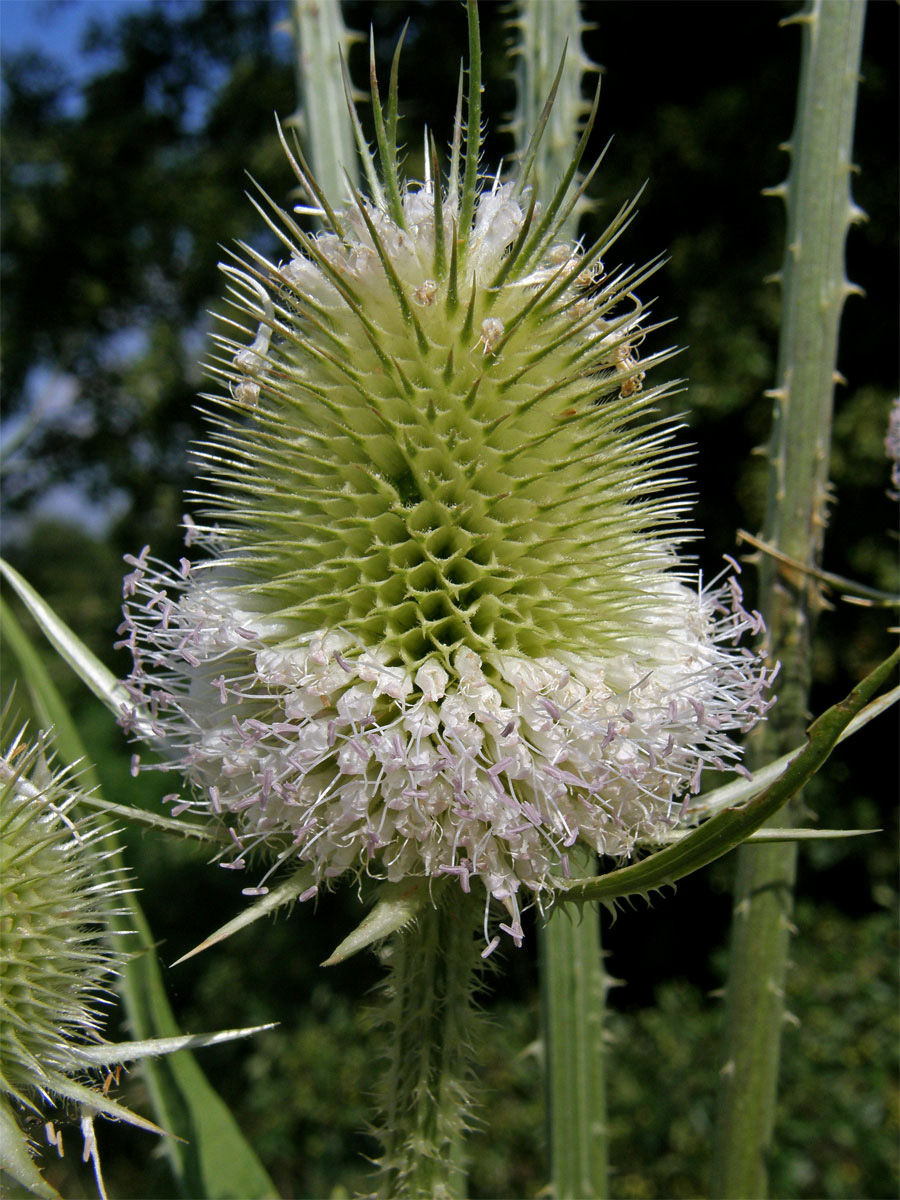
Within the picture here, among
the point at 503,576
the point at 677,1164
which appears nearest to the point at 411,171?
the point at 503,576

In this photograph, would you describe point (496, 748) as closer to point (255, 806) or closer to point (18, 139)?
point (255, 806)

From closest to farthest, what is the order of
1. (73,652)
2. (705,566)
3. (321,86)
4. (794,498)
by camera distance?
(73,652), (794,498), (321,86), (705,566)

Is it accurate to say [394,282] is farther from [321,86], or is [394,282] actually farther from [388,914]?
[321,86]

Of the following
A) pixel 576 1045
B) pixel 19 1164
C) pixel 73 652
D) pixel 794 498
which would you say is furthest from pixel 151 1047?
pixel 794 498

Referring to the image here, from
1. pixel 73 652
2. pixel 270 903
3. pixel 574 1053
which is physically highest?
pixel 73 652

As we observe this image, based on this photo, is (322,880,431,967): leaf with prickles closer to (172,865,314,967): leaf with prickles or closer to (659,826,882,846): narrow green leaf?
(172,865,314,967): leaf with prickles

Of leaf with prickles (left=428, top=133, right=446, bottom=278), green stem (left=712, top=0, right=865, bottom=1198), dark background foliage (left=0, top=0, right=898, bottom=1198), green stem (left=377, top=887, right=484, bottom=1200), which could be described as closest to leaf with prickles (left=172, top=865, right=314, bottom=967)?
green stem (left=377, top=887, right=484, bottom=1200)
